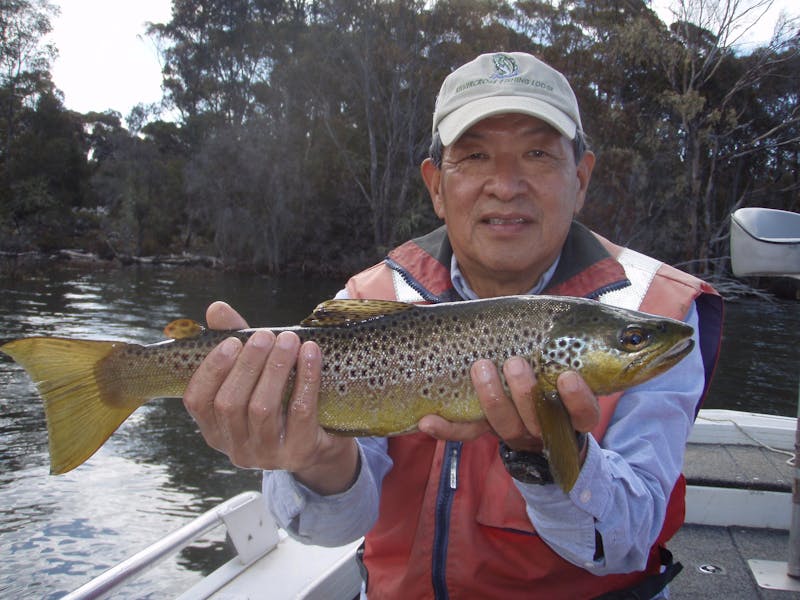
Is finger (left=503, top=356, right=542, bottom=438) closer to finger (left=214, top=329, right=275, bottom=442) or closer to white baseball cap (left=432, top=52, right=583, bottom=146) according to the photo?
finger (left=214, top=329, right=275, bottom=442)

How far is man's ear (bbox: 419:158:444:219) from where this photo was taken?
132 inches

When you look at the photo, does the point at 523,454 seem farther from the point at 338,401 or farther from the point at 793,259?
the point at 793,259

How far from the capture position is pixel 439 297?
3.29m

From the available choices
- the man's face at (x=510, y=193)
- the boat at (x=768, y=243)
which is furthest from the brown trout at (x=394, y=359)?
the boat at (x=768, y=243)

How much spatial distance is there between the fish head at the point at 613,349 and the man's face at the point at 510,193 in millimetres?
616

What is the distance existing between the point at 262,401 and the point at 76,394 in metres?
0.81

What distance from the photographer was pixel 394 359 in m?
2.57

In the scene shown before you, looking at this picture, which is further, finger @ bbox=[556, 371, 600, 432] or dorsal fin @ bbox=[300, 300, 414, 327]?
dorsal fin @ bbox=[300, 300, 414, 327]

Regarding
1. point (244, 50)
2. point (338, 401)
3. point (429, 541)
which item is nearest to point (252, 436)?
point (338, 401)

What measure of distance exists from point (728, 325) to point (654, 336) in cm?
2500

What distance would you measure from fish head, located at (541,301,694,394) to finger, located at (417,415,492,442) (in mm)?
306

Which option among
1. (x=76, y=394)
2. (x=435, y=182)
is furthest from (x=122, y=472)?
(x=435, y=182)

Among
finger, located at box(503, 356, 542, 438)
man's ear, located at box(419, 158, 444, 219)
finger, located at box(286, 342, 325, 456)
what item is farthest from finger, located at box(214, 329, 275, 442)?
man's ear, located at box(419, 158, 444, 219)

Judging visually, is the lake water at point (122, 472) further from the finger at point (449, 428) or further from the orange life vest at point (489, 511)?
the finger at point (449, 428)
